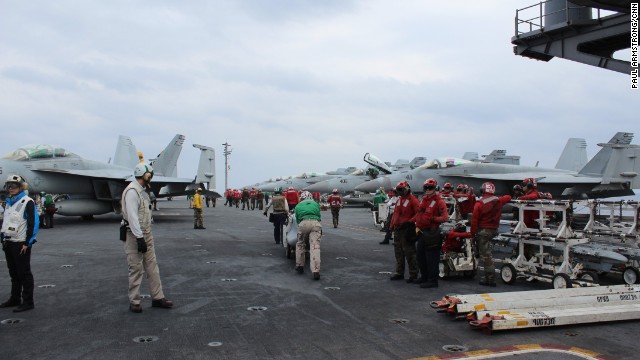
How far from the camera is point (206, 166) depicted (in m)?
25.3

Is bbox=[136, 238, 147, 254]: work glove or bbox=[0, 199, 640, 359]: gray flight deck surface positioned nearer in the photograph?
bbox=[0, 199, 640, 359]: gray flight deck surface

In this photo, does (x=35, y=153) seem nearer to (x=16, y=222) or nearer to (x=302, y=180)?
(x=16, y=222)

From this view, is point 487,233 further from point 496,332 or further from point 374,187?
point 374,187

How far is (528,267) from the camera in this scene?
7.98 metres

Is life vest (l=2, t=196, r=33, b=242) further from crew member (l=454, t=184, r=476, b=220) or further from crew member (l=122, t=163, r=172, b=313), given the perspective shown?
crew member (l=454, t=184, r=476, b=220)

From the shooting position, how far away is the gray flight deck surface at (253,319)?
4.52m

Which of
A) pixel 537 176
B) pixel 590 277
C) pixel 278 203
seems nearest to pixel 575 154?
pixel 537 176

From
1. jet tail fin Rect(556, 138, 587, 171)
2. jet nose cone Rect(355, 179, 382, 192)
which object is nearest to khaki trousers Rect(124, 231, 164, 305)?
jet nose cone Rect(355, 179, 382, 192)

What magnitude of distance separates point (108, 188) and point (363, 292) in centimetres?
1761

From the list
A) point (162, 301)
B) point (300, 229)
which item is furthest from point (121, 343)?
point (300, 229)

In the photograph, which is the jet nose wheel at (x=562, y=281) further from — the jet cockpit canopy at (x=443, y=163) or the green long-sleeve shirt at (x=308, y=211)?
the jet cockpit canopy at (x=443, y=163)

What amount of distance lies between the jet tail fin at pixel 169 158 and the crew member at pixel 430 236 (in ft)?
75.3

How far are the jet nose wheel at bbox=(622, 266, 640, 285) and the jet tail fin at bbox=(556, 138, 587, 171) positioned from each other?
21923 mm

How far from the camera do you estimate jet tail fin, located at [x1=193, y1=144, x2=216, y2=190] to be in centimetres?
2491
